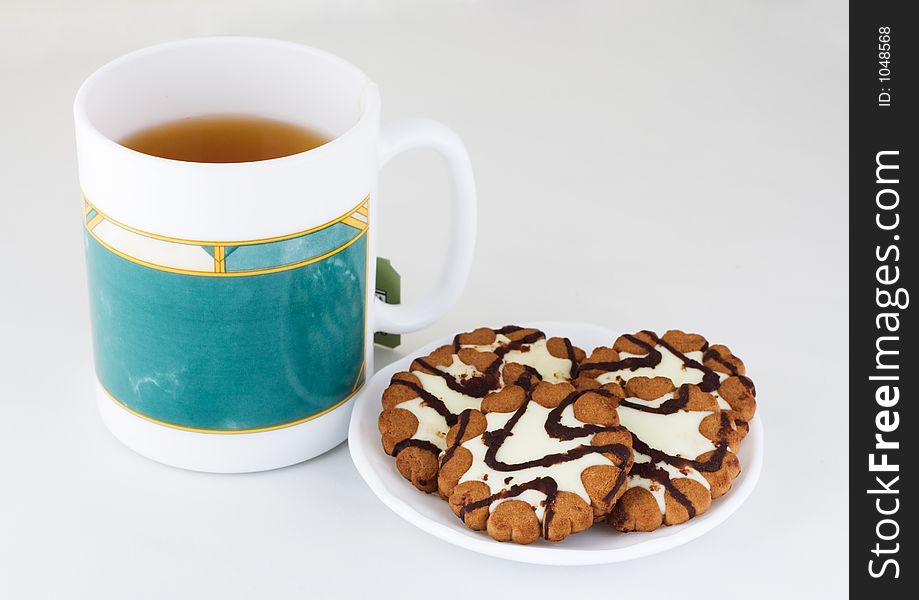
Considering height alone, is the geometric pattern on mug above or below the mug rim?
below

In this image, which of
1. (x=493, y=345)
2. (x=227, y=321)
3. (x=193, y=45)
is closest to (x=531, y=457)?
(x=493, y=345)

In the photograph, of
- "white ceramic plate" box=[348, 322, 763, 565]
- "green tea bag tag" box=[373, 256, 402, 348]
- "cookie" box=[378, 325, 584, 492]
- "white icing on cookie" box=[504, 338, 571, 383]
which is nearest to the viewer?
"white ceramic plate" box=[348, 322, 763, 565]

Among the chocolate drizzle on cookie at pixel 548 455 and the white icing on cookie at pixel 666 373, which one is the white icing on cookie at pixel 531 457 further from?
the white icing on cookie at pixel 666 373

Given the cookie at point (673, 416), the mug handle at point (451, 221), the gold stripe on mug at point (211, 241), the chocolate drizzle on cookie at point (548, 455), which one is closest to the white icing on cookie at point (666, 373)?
the cookie at point (673, 416)

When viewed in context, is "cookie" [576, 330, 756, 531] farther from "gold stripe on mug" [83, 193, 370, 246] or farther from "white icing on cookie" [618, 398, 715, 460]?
"gold stripe on mug" [83, 193, 370, 246]

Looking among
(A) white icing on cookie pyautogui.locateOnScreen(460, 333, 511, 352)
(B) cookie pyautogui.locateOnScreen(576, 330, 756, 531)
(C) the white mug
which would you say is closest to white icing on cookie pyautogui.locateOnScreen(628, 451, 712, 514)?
(B) cookie pyautogui.locateOnScreen(576, 330, 756, 531)

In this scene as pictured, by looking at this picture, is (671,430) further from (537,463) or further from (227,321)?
(227,321)

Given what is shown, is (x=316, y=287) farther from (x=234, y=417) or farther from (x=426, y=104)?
(x=426, y=104)
